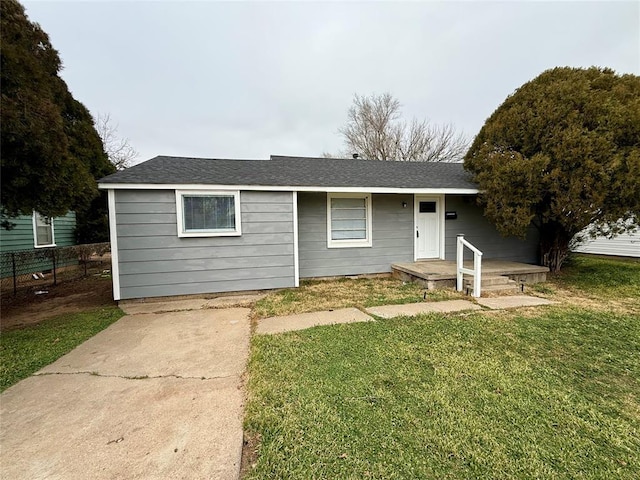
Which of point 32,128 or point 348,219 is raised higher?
point 32,128

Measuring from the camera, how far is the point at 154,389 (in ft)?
8.74

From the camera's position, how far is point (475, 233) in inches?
332

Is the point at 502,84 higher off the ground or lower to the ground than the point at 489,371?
higher

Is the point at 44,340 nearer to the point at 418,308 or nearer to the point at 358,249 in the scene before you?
the point at 418,308

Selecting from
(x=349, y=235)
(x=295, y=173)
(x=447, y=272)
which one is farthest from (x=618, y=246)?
(x=295, y=173)

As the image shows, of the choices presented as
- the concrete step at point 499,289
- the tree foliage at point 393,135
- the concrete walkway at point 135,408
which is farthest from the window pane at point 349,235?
the tree foliage at point 393,135

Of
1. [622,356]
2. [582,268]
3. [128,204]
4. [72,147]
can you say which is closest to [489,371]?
[622,356]

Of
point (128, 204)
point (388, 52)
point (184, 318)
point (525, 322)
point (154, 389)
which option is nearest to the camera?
point (154, 389)

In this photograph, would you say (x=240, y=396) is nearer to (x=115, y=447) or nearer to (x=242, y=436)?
(x=242, y=436)

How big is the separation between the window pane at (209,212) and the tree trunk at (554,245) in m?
8.17

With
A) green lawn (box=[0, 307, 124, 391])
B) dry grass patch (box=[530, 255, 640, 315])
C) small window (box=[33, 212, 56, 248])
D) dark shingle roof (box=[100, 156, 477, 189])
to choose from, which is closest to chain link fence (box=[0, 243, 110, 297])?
small window (box=[33, 212, 56, 248])

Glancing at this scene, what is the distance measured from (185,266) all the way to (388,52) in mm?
14843

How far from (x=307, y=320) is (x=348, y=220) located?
378 centimetres

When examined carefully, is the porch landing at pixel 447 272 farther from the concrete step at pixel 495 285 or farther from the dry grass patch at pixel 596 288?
the dry grass patch at pixel 596 288
